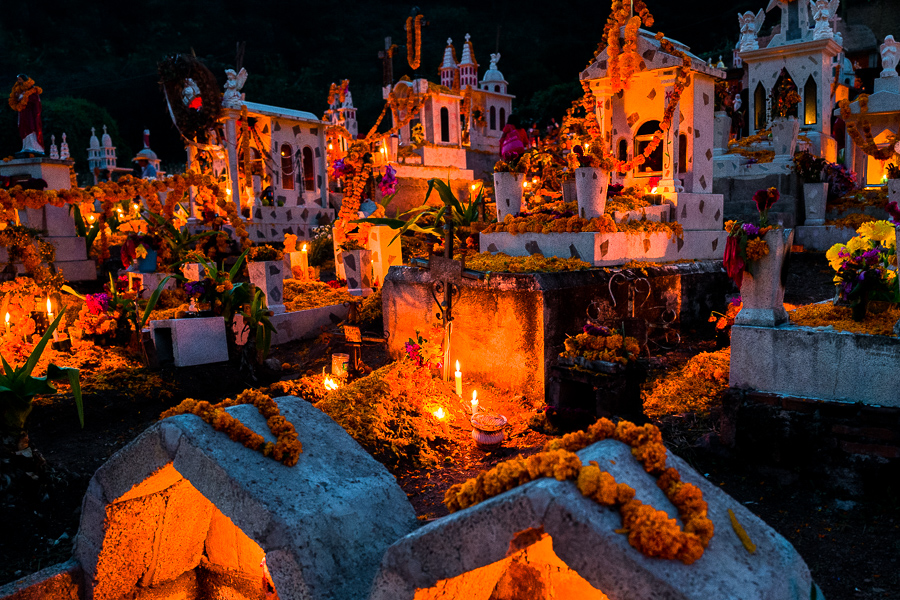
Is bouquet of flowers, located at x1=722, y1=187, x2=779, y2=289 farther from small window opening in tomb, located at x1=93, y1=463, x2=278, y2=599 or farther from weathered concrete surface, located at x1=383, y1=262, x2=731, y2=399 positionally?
small window opening in tomb, located at x1=93, y1=463, x2=278, y2=599

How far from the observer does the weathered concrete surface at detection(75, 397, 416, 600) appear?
11.3 feet

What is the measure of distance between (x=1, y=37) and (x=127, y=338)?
50882 millimetres

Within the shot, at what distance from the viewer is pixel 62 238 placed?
14.1 m

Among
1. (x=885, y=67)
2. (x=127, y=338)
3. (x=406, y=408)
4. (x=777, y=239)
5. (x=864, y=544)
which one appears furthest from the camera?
(x=885, y=67)

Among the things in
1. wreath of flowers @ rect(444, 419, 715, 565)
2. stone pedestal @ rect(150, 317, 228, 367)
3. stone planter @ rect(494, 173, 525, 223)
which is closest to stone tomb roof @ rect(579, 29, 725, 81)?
stone planter @ rect(494, 173, 525, 223)

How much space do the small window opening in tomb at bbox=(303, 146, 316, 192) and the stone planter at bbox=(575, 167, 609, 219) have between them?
15.7 meters

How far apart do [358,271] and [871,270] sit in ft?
30.9

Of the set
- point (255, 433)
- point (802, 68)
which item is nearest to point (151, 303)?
point (255, 433)

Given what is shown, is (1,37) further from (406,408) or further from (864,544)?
(864,544)

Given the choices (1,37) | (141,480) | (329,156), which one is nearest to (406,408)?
(141,480)

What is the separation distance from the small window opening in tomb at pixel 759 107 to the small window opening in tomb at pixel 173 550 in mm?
20637

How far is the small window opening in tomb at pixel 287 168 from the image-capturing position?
72.2ft

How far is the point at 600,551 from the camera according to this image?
8.51ft

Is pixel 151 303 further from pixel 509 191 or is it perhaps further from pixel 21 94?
pixel 21 94
